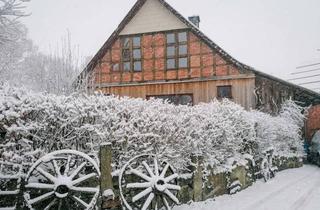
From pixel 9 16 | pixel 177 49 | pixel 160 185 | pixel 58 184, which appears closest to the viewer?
pixel 58 184

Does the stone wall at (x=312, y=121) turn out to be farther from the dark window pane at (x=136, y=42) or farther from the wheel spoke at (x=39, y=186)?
the wheel spoke at (x=39, y=186)

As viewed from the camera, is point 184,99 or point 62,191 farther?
point 184,99

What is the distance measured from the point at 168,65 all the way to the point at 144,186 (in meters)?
16.3

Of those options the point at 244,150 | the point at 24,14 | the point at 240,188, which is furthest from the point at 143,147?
the point at 24,14

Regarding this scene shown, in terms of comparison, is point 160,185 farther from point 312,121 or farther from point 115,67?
point 312,121

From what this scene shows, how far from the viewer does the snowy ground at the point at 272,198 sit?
9148 millimetres

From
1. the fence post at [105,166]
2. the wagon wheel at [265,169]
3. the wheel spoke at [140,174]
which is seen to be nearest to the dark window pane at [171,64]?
the wagon wheel at [265,169]

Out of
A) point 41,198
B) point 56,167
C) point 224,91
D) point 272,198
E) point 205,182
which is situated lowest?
point 272,198

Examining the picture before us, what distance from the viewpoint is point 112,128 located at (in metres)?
7.62

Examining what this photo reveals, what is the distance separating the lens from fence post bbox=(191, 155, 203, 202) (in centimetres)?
969

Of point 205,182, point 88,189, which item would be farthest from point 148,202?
point 205,182

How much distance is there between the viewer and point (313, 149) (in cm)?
2258

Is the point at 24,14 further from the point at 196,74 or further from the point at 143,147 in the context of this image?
the point at 196,74

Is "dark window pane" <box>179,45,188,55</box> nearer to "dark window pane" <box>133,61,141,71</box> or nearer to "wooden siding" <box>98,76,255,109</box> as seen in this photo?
"wooden siding" <box>98,76,255,109</box>
